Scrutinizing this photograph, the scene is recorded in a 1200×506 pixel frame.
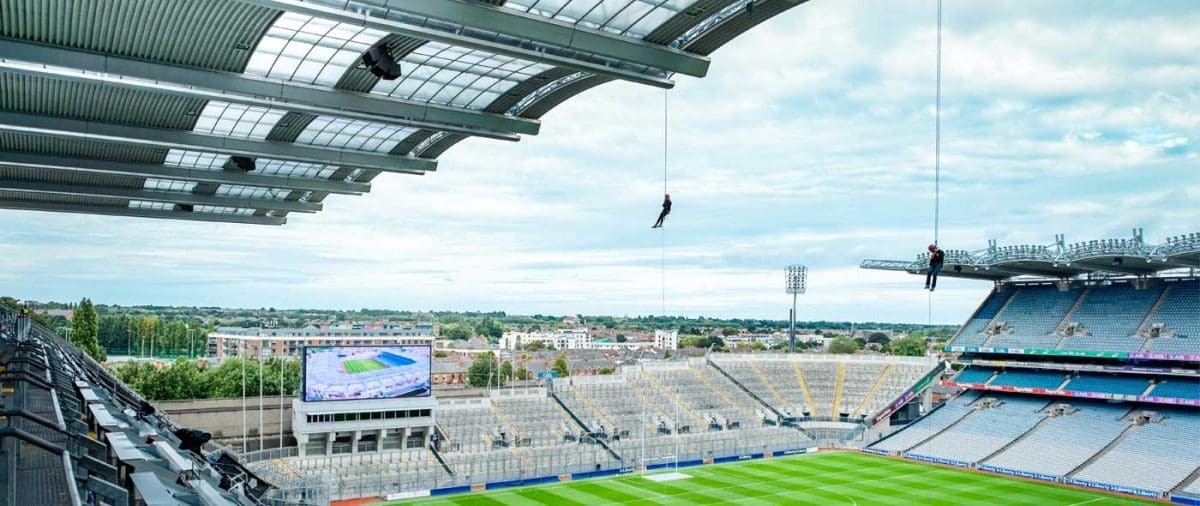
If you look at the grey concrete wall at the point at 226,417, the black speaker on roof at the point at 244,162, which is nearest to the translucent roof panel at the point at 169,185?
the black speaker on roof at the point at 244,162

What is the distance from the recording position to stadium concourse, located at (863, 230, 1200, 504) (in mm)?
37719

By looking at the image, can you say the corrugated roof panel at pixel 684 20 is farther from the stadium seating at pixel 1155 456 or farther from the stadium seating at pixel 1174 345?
the stadium seating at pixel 1174 345

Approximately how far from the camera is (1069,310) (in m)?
47.2

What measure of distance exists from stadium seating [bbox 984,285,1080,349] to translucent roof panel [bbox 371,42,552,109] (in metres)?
37.9

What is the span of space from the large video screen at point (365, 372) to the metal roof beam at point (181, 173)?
33.6 feet

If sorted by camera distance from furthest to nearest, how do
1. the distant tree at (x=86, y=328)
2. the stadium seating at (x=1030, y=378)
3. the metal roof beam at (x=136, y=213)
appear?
the distant tree at (x=86, y=328)
the stadium seating at (x=1030, y=378)
the metal roof beam at (x=136, y=213)

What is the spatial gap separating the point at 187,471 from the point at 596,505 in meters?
28.0

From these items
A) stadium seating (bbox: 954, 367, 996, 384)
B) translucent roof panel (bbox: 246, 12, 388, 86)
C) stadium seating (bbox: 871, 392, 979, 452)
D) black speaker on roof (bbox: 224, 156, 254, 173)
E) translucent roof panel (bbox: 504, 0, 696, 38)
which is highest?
translucent roof panel (bbox: 504, 0, 696, 38)

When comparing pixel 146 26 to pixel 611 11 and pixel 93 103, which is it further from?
pixel 611 11

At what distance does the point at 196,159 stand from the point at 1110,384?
42.3 metres

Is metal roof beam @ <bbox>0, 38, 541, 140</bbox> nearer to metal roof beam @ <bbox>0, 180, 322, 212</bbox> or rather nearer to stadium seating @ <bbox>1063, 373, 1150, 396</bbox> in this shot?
metal roof beam @ <bbox>0, 180, 322, 212</bbox>

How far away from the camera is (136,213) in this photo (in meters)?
33.3

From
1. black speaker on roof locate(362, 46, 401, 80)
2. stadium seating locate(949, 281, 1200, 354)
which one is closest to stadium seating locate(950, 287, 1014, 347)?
stadium seating locate(949, 281, 1200, 354)

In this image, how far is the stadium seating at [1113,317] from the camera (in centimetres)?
4259
